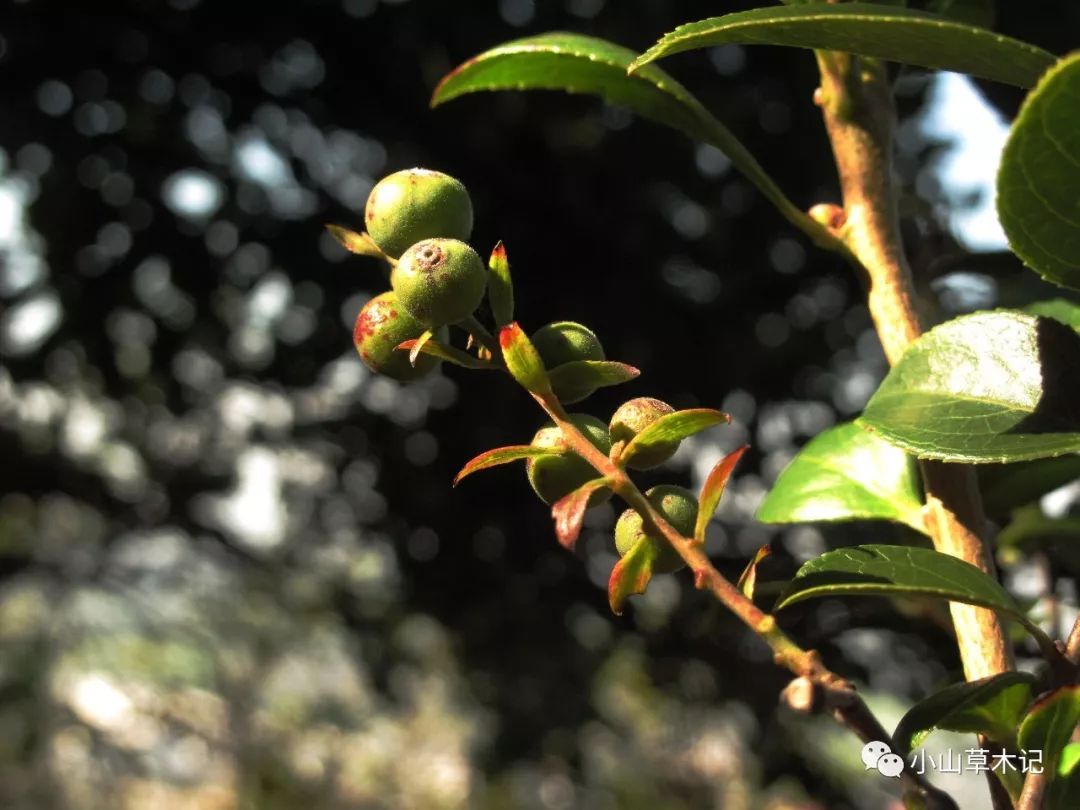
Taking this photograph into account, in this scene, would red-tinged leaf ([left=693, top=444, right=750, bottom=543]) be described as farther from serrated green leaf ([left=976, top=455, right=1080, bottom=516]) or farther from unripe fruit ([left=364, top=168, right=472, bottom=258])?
serrated green leaf ([left=976, top=455, right=1080, bottom=516])

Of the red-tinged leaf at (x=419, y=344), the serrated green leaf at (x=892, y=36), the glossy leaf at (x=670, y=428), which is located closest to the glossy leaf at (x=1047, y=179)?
the serrated green leaf at (x=892, y=36)

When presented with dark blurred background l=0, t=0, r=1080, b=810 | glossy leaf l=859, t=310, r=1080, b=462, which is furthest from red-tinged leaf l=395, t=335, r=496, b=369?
dark blurred background l=0, t=0, r=1080, b=810

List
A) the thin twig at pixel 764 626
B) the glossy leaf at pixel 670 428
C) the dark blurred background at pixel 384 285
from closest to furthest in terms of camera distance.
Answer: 1. the thin twig at pixel 764 626
2. the glossy leaf at pixel 670 428
3. the dark blurred background at pixel 384 285

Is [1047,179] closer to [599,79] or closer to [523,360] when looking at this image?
[523,360]

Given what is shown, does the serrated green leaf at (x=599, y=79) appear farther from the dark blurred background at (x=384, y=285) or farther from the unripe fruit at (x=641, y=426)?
the dark blurred background at (x=384, y=285)

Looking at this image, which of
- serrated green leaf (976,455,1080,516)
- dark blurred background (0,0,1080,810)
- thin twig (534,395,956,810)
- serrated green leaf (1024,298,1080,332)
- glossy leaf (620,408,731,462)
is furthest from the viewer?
dark blurred background (0,0,1080,810)

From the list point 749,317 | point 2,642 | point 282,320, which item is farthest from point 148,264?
point 2,642
